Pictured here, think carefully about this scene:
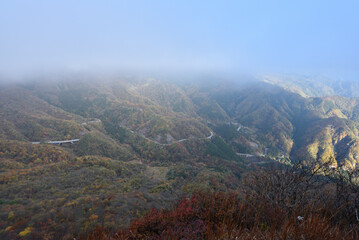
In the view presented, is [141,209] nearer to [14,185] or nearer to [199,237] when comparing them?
[199,237]

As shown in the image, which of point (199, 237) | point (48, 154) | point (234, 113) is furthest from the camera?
point (234, 113)

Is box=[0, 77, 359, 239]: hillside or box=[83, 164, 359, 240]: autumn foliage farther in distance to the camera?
box=[0, 77, 359, 239]: hillside

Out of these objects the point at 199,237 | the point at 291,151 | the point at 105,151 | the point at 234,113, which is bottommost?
the point at 291,151

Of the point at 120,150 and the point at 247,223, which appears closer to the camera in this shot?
the point at 247,223

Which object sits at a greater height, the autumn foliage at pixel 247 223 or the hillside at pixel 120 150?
the autumn foliage at pixel 247 223

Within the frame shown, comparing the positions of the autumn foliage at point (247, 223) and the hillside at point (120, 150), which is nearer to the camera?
the autumn foliage at point (247, 223)

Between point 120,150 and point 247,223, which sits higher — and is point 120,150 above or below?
below

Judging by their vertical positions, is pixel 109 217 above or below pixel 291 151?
above

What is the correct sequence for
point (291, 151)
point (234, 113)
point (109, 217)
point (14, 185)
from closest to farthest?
point (109, 217), point (14, 185), point (291, 151), point (234, 113)

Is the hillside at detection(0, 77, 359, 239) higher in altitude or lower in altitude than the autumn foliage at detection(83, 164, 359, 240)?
lower

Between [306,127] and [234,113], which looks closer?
[306,127]

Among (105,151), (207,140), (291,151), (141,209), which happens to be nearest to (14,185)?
(141,209)
